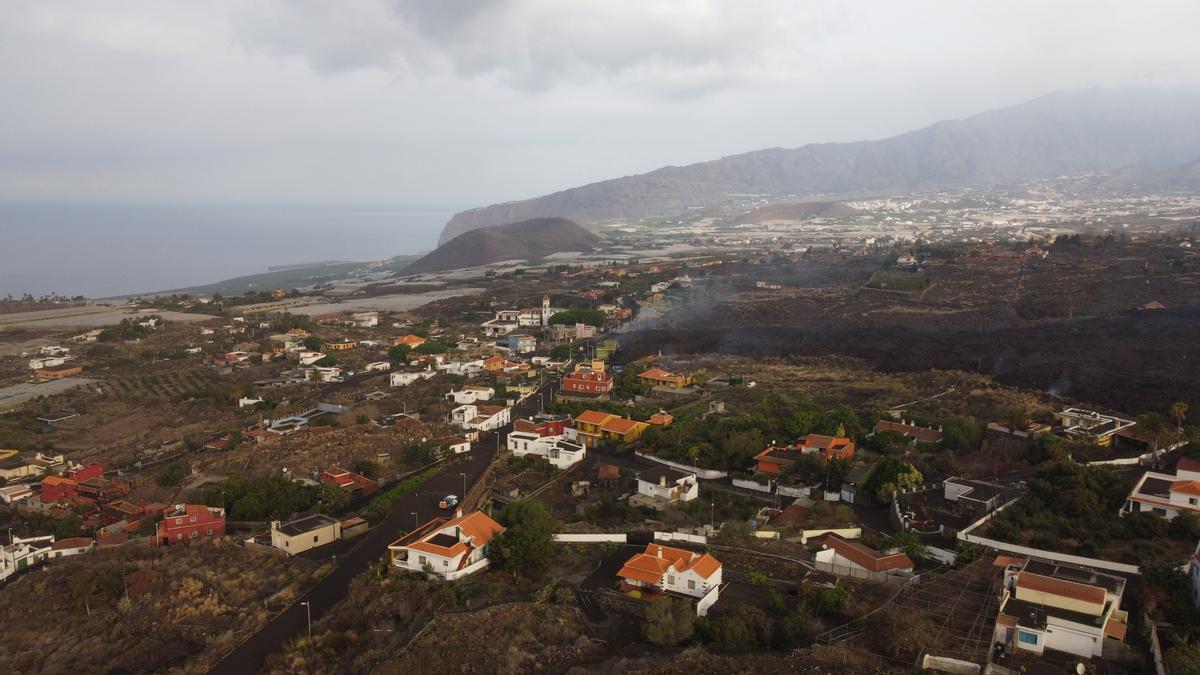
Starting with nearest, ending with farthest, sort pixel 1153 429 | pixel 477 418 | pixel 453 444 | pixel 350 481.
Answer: pixel 1153 429, pixel 350 481, pixel 453 444, pixel 477 418

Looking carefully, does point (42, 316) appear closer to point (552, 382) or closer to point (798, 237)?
point (552, 382)

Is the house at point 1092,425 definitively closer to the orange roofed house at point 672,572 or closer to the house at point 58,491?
the orange roofed house at point 672,572

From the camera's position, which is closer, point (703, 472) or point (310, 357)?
point (703, 472)

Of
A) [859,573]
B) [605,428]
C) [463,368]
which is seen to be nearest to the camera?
[859,573]

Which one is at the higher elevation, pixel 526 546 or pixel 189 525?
pixel 189 525

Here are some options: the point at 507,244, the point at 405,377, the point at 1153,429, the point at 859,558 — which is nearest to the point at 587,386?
the point at 405,377

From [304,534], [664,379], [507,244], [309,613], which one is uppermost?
[507,244]

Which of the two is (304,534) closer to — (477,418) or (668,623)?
(668,623)
